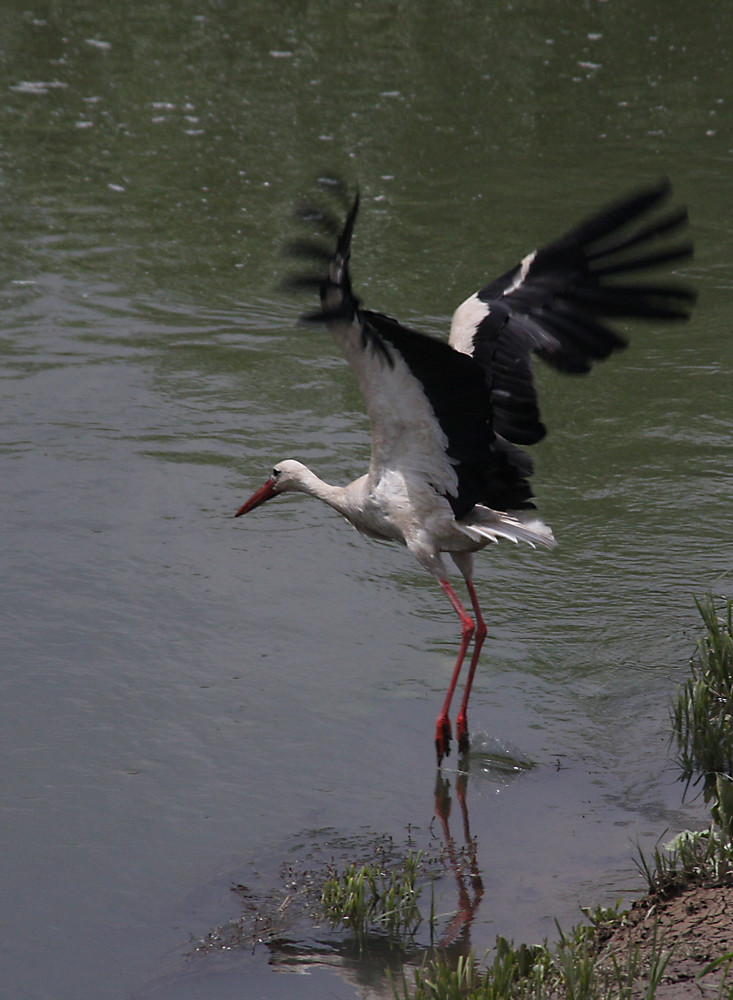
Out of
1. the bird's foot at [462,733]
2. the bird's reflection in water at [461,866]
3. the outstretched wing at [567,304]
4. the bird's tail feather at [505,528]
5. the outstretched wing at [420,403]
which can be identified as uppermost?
the outstretched wing at [567,304]

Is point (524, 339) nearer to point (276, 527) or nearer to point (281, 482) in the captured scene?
point (281, 482)

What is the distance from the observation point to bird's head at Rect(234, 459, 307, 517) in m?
6.54

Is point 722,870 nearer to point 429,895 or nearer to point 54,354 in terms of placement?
point 429,895

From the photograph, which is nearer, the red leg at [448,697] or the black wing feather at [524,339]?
the black wing feather at [524,339]

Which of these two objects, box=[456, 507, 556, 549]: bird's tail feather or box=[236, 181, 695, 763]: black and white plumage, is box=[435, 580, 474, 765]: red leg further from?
box=[456, 507, 556, 549]: bird's tail feather

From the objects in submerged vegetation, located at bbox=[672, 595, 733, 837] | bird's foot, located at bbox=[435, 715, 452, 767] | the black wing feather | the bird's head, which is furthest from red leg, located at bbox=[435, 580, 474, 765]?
the bird's head

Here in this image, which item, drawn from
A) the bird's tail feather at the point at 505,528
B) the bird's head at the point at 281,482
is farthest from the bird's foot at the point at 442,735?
the bird's head at the point at 281,482

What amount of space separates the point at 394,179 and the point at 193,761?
8386 millimetres

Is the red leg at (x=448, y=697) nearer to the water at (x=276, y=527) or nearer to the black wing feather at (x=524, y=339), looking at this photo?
the water at (x=276, y=527)

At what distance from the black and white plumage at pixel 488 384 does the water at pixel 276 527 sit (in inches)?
24.1

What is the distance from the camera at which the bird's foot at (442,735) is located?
541 centimetres

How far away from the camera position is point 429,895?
455cm

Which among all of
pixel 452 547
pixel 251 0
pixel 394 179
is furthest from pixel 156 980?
pixel 251 0

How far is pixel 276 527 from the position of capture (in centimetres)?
748
